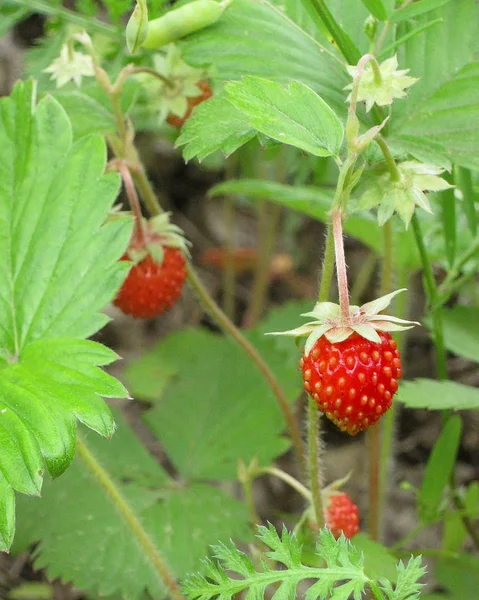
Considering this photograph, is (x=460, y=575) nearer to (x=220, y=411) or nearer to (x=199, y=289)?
(x=220, y=411)

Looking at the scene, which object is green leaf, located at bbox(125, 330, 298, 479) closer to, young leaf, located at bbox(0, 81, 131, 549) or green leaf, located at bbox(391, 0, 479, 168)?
young leaf, located at bbox(0, 81, 131, 549)

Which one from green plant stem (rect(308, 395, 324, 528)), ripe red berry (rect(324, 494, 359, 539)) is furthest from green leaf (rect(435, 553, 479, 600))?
green plant stem (rect(308, 395, 324, 528))

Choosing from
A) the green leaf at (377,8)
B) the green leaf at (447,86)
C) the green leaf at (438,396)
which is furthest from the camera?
the green leaf at (438,396)

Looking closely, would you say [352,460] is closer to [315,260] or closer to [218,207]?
[315,260]

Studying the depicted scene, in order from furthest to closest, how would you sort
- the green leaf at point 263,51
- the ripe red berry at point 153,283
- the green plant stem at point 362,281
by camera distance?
the green plant stem at point 362,281 < the ripe red berry at point 153,283 < the green leaf at point 263,51

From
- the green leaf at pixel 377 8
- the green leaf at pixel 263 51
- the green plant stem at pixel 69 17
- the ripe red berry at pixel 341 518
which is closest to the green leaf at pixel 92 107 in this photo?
the green leaf at pixel 263 51

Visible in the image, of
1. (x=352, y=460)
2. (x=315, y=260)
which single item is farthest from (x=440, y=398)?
(x=315, y=260)

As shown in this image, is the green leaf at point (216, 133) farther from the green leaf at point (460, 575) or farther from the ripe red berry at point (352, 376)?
the green leaf at point (460, 575)
